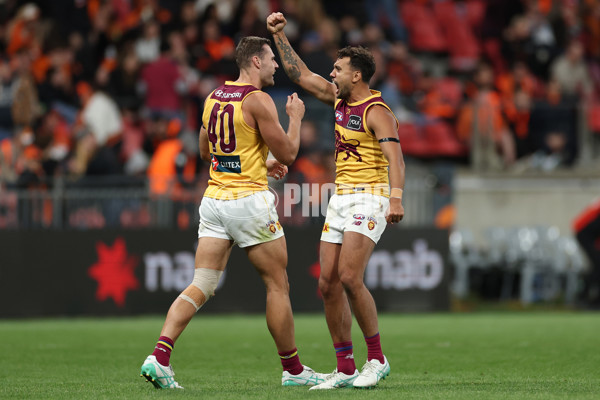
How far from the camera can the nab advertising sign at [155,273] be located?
649 inches

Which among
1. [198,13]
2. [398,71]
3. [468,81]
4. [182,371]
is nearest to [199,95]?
[198,13]

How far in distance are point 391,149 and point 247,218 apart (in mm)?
1170

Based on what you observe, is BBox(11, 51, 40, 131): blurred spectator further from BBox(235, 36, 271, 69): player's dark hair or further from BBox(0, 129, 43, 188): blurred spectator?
BBox(235, 36, 271, 69): player's dark hair

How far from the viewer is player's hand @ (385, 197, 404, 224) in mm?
8023

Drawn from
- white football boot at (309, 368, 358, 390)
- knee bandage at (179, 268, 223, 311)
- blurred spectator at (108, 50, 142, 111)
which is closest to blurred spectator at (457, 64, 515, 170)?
blurred spectator at (108, 50, 142, 111)

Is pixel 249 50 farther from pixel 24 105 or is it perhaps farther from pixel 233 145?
pixel 24 105

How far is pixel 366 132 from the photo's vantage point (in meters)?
8.40

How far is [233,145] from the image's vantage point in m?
8.20

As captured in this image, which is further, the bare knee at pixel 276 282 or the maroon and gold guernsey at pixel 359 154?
the maroon and gold guernsey at pixel 359 154

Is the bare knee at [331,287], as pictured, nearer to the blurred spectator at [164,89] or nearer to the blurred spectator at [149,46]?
the blurred spectator at [164,89]

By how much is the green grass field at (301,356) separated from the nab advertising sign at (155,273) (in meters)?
0.45

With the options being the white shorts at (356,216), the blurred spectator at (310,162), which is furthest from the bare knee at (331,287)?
the blurred spectator at (310,162)

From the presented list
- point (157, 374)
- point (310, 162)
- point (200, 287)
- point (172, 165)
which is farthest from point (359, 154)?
Answer: point (172, 165)

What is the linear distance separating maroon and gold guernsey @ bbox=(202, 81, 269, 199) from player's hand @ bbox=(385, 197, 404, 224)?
986 mm
